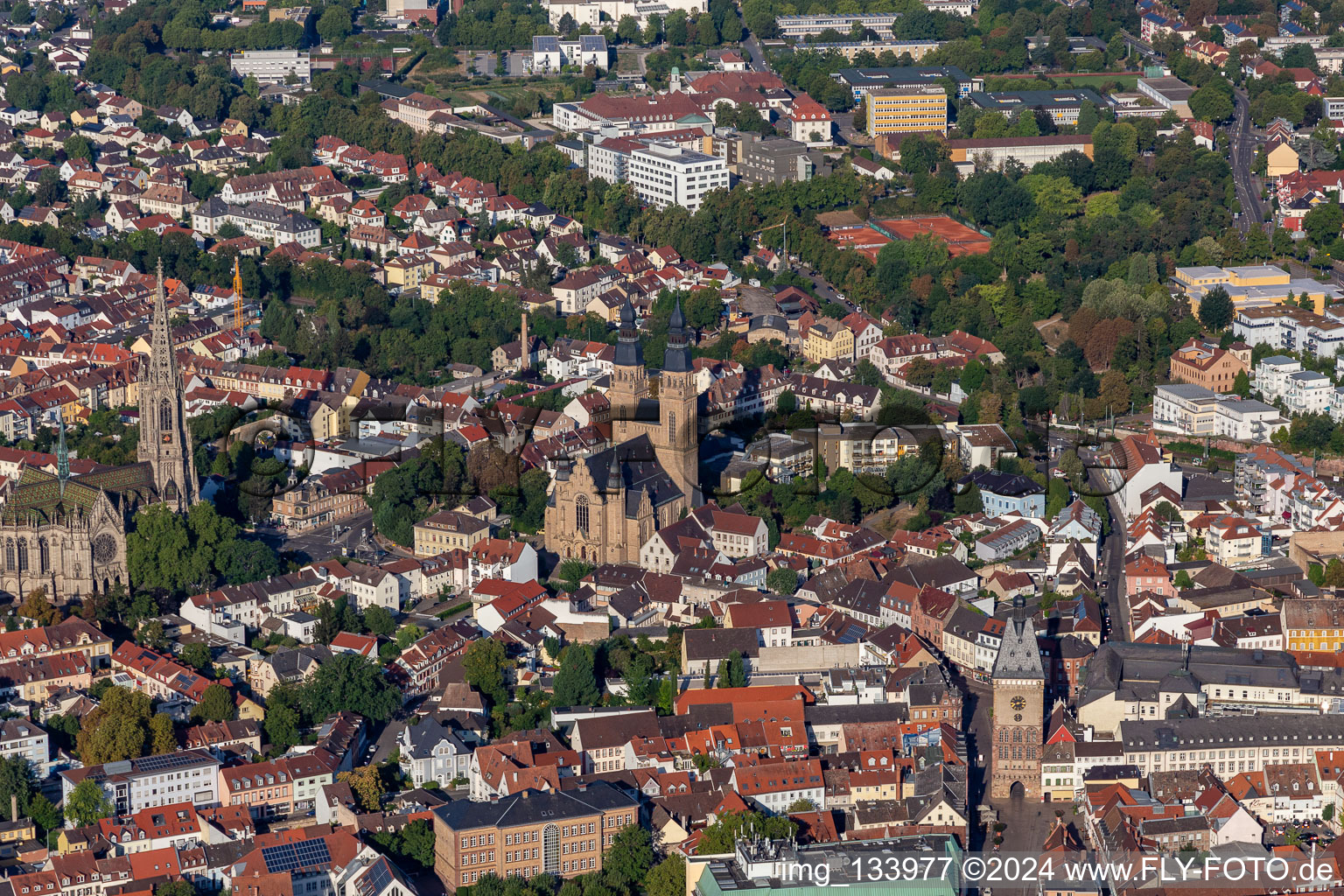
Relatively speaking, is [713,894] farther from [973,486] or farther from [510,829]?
[973,486]

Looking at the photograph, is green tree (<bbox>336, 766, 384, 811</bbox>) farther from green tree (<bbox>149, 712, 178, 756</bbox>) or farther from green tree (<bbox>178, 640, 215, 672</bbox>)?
green tree (<bbox>178, 640, 215, 672</bbox>)

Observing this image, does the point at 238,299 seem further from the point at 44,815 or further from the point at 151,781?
the point at 44,815

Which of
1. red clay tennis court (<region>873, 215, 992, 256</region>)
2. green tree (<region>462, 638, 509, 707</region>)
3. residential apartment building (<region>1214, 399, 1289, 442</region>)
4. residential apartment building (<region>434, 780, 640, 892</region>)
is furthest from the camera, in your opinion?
red clay tennis court (<region>873, 215, 992, 256</region>)

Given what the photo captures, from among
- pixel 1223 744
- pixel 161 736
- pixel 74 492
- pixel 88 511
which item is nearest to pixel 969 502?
pixel 1223 744

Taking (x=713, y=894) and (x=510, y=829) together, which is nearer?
(x=713, y=894)

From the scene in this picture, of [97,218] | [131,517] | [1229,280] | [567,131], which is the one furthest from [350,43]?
[131,517]

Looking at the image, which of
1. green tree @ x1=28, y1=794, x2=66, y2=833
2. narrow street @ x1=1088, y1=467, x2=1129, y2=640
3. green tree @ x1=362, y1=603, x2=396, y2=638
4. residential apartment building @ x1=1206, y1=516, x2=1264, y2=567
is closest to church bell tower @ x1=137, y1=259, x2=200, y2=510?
green tree @ x1=362, y1=603, x2=396, y2=638
